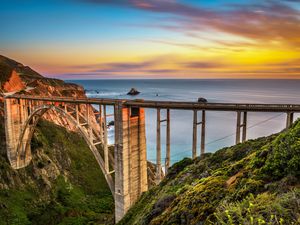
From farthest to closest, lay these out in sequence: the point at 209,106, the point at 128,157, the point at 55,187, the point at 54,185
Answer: the point at 54,185 < the point at 55,187 < the point at 128,157 < the point at 209,106

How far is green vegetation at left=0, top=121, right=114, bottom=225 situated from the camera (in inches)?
1089

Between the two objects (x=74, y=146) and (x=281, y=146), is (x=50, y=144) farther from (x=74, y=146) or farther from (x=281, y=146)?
(x=281, y=146)

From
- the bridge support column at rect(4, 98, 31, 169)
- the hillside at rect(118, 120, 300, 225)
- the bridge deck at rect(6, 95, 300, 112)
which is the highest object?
the bridge deck at rect(6, 95, 300, 112)

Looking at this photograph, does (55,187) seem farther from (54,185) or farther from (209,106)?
(209,106)

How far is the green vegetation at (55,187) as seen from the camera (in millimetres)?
27656

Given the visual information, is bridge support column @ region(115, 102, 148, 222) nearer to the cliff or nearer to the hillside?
the cliff

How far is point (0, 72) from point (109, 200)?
35425mm

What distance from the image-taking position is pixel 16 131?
3397 centimetres

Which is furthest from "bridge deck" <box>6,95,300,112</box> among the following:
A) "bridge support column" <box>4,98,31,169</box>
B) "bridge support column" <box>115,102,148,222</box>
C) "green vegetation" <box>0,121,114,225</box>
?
Answer: "bridge support column" <box>4,98,31,169</box>

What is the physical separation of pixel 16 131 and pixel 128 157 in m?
21.5

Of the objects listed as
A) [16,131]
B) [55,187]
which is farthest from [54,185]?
[16,131]

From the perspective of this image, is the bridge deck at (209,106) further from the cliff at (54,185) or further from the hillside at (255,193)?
the cliff at (54,185)

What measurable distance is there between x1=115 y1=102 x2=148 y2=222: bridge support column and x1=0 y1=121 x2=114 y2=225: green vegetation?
203 inches

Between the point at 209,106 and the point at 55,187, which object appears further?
the point at 55,187
